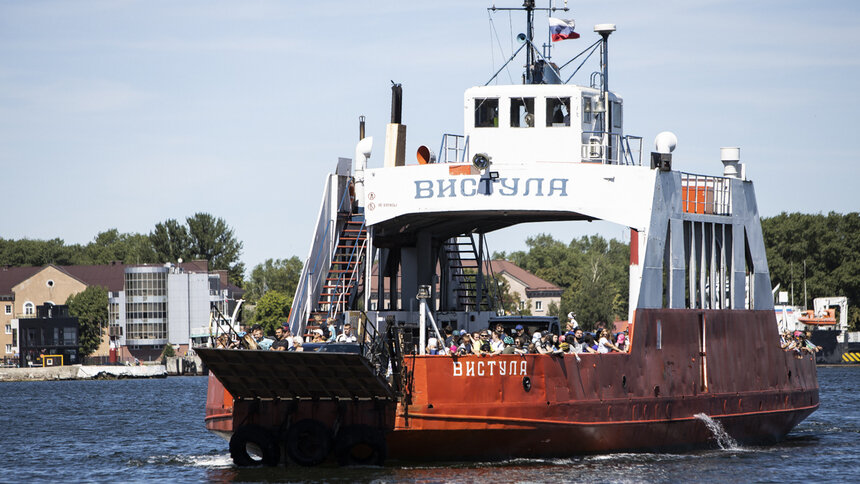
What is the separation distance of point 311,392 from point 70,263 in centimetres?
13761

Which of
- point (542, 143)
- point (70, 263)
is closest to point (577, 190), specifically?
point (542, 143)

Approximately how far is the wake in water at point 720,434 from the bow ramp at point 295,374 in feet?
28.4

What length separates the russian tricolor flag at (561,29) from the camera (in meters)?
31.0

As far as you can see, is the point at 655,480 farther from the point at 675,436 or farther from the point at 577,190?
the point at 577,190

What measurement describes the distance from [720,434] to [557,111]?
804 centimetres

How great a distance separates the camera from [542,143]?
2908cm

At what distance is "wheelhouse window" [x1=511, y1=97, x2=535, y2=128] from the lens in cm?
2933

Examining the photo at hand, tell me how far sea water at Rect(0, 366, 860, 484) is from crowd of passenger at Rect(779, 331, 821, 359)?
223cm

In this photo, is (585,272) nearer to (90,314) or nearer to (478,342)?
(90,314)

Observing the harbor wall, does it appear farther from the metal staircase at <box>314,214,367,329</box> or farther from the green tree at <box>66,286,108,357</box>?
the metal staircase at <box>314,214,367,329</box>

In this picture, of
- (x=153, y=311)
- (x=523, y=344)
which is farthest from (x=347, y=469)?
(x=153, y=311)

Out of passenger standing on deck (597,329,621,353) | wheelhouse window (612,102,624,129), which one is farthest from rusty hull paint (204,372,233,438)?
wheelhouse window (612,102,624,129)

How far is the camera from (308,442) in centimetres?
2380

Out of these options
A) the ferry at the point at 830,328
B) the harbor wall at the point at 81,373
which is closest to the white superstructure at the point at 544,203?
the ferry at the point at 830,328
